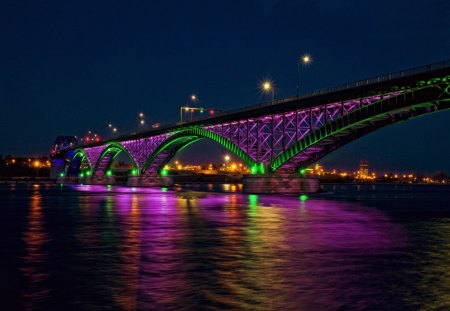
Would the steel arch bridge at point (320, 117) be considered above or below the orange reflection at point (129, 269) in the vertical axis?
above

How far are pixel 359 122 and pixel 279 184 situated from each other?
19353 mm

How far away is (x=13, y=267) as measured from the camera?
16047mm

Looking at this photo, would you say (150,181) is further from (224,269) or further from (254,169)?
(224,269)

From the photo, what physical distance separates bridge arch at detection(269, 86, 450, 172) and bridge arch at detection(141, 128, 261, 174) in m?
6.63

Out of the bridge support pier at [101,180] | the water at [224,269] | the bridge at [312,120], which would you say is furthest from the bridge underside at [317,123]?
the bridge support pier at [101,180]

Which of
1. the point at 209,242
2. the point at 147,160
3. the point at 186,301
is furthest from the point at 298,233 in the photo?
the point at 147,160

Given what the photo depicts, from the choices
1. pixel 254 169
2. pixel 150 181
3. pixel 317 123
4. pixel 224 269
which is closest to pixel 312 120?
pixel 317 123

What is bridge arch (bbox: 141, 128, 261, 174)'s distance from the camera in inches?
3324

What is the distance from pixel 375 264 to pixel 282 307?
6404mm

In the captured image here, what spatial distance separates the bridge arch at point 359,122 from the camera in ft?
185

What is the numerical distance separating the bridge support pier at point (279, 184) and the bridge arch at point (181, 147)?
5.75ft

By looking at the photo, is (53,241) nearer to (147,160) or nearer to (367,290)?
(367,290)

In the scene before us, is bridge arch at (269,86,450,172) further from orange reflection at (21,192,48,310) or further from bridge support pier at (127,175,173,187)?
bridge support pier at (127,175,173,187)

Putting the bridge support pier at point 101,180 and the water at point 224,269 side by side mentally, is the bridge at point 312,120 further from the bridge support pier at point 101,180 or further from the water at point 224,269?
the bridge support pier at point 101,180
